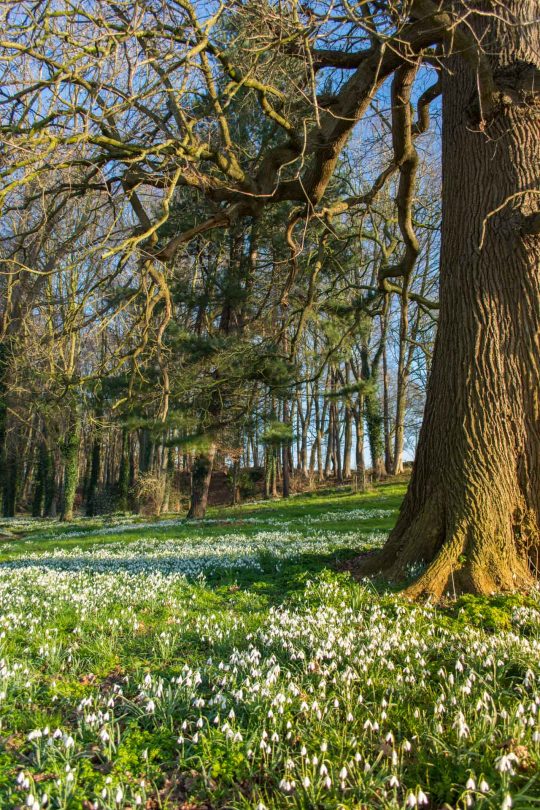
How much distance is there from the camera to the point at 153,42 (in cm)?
631

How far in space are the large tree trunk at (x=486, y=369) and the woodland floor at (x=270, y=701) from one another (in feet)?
2.43

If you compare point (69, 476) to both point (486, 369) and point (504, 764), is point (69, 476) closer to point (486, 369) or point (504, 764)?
point (486, 369)

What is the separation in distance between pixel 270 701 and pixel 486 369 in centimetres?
426

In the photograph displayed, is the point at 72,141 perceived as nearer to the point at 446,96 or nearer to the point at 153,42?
the point at 153,42

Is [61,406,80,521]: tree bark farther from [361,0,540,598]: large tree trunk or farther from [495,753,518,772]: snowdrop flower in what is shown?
[495,753,518,772]: snowdrop flower

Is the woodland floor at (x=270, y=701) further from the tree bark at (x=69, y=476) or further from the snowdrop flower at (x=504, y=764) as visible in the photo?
the tree bark at (x=69, y=476)

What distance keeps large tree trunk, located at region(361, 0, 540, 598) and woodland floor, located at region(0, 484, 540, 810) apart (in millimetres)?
740

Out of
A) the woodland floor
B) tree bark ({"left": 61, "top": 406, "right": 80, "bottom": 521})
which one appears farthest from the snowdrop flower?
tree bark ({"left": 61, "top": 406, "right": 80, "bottom": 521})

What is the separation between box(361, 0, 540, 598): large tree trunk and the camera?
18.5 ft

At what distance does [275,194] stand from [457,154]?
7.58 ft

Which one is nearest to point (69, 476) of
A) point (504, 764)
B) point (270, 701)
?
point (270, 701)

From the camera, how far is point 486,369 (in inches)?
235

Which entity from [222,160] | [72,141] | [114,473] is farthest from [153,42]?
[114,473]

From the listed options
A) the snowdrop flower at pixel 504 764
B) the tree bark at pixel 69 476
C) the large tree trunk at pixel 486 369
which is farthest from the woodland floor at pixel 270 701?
the tree bark at pixel 69 476
